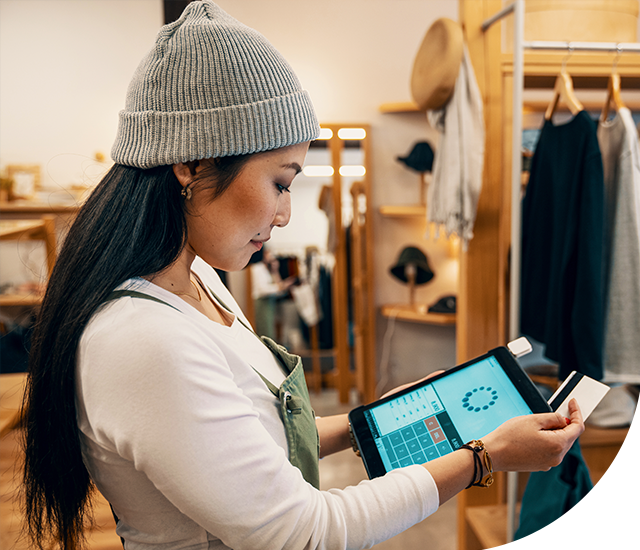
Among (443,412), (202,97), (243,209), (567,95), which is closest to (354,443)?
(443,412)

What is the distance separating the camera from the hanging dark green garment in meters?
0.96

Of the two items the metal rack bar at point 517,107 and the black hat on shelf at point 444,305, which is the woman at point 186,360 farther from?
the black hat on shelf at point 444,305

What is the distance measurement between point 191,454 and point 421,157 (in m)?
1.85

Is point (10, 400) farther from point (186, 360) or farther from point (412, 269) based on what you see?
point (412, 269)

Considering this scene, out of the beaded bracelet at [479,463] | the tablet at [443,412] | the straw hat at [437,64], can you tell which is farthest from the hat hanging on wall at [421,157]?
the beaded bracelet at [479,463]

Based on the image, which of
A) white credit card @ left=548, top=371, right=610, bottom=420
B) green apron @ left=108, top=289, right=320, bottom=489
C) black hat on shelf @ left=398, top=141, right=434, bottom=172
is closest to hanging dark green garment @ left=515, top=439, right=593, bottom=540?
white credit card @ left=548, top=371, right=610, bottom=420

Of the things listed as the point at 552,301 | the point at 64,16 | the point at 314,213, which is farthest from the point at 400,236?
the point at 64,16

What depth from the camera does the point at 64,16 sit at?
1.88ft

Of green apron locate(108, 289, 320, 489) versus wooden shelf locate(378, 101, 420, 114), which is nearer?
green apron locate(108, 289, 320, 489)

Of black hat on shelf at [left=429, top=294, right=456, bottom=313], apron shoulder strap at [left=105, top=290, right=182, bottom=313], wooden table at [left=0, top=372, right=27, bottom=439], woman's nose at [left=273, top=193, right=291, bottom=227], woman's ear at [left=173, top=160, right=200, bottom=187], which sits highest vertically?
woman's ear at [left=173, top=160, right=200, bottom=187]

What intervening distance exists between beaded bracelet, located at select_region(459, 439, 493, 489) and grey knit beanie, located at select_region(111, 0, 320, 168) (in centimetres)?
38

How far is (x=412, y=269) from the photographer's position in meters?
2.17

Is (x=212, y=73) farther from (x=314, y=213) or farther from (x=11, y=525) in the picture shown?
(x=314, y=213)

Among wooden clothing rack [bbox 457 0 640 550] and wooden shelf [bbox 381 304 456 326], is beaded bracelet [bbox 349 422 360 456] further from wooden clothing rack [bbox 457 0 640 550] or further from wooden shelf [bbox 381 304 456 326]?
wooden shelf [bbox 381 304 456 326]
